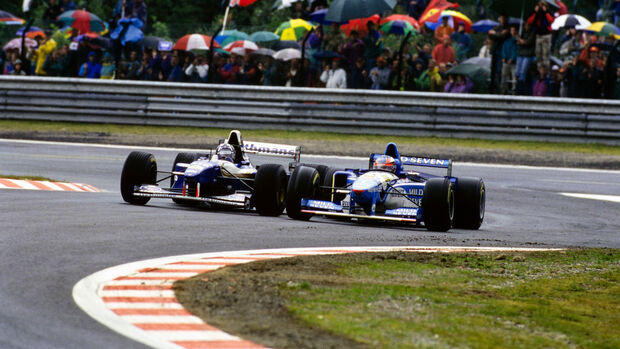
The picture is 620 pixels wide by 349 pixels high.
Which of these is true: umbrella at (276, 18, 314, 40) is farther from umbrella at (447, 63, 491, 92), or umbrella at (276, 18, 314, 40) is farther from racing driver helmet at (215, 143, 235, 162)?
racing driver helmet at (215, 143, 235, 162)

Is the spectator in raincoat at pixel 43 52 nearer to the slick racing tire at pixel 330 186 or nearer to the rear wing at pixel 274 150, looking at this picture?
the rear wing at pixel 274 150

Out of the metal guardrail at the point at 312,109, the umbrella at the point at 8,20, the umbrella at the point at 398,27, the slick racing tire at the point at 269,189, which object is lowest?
the slick racing tire at the point at 269,189

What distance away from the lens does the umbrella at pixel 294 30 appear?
2540 centimetres

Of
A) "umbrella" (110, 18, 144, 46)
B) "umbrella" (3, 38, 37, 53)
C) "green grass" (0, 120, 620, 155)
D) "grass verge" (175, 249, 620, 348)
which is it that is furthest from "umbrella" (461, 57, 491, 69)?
"grass verge" (175, 249, 620, 348)

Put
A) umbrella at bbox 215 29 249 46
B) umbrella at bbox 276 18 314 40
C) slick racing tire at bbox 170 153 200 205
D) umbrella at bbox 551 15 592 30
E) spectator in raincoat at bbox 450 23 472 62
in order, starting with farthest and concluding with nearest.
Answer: umbrella at bbox 276 18 314 40 → umbrella at bbox 215 29 249 46 → umbrella at bbox 551 15 592 30 → spectator in raincoat at bbox 450 23 472 62 → slick racing tire at bbox 170 153 200 205

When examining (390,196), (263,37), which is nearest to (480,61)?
(263,37)

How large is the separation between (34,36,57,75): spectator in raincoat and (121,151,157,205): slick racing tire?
12.9m

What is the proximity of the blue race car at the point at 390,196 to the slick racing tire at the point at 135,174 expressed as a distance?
1965 mm

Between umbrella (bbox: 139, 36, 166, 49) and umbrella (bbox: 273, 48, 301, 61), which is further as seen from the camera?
umbrella (bbox: 139, 36, 166, 49)

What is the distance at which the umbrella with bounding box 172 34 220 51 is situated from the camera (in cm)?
2422

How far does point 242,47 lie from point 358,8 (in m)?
3.66

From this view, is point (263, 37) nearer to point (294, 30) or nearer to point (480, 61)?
point (294, 30)

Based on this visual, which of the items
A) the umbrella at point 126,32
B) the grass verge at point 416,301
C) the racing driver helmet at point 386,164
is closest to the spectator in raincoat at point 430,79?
the umbrella at point 126,32

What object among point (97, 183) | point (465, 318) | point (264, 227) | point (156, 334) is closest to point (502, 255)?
point (264, 227)
